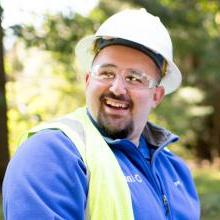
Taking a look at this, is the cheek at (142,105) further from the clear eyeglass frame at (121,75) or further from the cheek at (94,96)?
the cheek at (94,96)

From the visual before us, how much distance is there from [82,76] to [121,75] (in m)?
2.03

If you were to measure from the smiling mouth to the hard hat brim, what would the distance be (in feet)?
1.23

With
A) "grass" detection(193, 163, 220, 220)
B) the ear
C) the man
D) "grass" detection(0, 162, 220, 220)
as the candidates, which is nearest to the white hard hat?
the man

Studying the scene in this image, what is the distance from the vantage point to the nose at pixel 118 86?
2.47m

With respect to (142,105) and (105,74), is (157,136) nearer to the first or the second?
(142,105)

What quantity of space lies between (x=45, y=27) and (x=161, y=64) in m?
5.38

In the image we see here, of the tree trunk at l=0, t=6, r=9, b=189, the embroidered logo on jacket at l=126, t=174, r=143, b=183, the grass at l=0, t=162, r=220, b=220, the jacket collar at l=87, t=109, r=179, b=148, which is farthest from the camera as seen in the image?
the grass at l=0, t=162, r=220, b=220

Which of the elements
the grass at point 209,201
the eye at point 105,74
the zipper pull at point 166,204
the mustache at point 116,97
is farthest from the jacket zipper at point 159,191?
the grass at point 209,201

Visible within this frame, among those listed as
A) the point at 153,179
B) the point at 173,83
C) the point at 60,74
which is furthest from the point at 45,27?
the point at 60,74

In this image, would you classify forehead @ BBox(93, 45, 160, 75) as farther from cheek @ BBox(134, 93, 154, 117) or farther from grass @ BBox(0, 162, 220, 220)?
grass @ BBox(0, 162, 220, 220)

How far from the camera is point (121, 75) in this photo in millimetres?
2498

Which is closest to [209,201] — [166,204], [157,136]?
[157,136]

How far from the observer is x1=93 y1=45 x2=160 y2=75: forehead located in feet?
8.26

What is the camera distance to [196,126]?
19.2m
